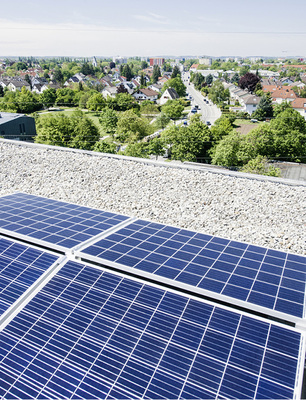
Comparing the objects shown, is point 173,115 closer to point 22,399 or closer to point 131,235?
point 131,235

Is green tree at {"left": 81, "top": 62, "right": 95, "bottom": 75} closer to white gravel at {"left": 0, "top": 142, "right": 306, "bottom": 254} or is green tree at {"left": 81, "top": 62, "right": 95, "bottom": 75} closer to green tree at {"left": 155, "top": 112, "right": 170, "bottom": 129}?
green tree at {"left": 155, "top": 112, "right": 170, "bottom": 129}

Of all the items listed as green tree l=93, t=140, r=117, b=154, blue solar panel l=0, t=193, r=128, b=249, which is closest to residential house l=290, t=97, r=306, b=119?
green tree l=93, t=140, r=117, b=154

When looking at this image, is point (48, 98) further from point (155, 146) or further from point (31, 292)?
point (31, 292)

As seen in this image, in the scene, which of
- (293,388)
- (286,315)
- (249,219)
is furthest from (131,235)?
(249,219)

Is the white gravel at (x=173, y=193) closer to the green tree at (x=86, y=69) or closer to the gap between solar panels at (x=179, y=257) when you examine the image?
the gap between solar panels at (x=179, y=257)

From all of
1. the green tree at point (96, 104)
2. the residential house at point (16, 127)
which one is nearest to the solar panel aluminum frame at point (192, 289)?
the residential house at point (16, 127)

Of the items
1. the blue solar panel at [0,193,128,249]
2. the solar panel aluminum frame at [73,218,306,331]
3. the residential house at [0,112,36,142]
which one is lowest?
the residential house at [0,112,36,142]

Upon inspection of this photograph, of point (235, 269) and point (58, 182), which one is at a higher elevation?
point (235, 269)
